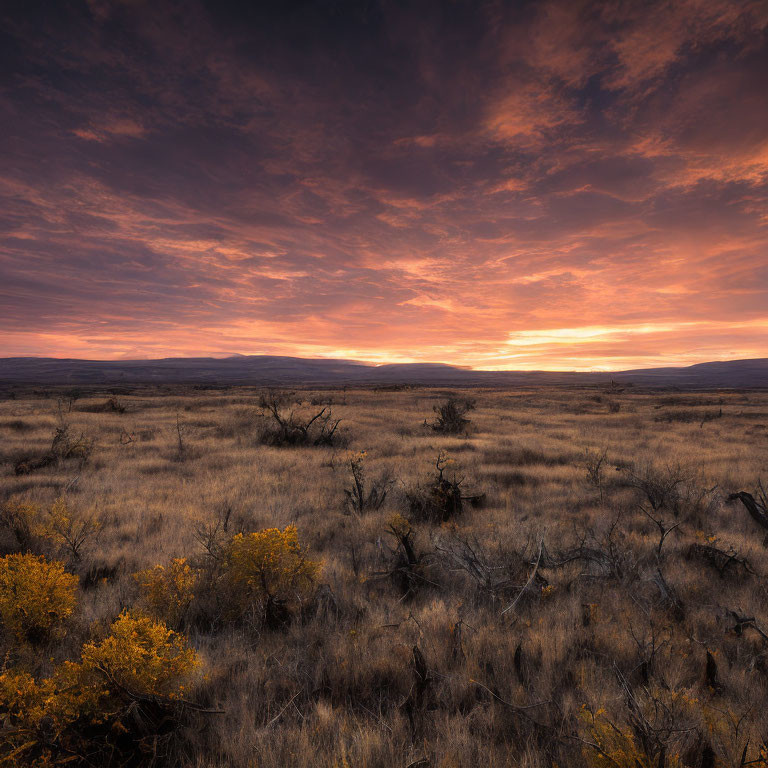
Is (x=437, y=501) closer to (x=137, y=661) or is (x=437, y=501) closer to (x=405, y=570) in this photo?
(x=405, y=570)

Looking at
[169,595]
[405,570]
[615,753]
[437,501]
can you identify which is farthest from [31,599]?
[437,501]

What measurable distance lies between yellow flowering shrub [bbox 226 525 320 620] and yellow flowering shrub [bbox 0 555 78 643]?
146cm

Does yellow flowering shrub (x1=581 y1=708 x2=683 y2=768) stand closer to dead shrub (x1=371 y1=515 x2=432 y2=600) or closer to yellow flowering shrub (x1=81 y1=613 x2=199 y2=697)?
dead shrub (x1=371 y1=515 x2=432 y2=600)

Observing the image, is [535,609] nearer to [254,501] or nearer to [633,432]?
[254,501]

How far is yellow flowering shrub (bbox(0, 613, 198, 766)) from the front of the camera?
7.32ft

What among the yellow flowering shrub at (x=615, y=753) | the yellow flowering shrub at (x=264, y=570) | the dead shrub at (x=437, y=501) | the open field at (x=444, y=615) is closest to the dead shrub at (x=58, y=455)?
the open field at (x=444, y=615)

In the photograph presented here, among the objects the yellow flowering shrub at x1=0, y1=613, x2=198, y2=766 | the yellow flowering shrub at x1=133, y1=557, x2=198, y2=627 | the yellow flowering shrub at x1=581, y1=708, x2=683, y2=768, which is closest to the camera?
the yellow flowering shrub at x1=581, y1=708, x2=683, y2=768

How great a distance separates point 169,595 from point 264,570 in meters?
0.99

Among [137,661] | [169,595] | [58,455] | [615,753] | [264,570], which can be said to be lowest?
[58,455]

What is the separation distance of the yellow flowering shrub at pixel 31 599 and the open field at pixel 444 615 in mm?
129

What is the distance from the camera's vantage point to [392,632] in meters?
3.83

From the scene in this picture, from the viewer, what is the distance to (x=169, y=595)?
13.4 feet

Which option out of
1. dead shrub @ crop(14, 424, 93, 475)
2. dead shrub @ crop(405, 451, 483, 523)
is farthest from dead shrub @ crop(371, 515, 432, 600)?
dead shrub @ crop(14, 424, 93, 475)

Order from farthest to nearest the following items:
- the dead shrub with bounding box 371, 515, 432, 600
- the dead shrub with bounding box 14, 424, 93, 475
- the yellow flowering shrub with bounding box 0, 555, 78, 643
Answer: the dead shrub with bounding box 14, 424, 93, 475 < the dead shrub with bounding box 371, 515, 432, 600 < the yellow flowering shrub with bounding box 0, 555, 78, 643
